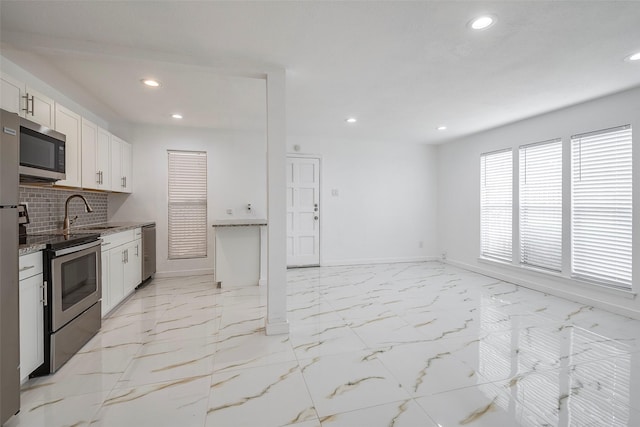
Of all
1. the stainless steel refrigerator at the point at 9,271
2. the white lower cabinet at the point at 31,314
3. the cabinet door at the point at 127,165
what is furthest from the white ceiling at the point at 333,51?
the white lower cabinet at the point at 31,314

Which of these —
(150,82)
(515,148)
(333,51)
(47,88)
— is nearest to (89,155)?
(47,88)

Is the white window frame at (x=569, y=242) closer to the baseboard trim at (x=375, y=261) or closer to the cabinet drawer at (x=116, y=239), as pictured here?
the baseboard trim at (x=375, y=261)

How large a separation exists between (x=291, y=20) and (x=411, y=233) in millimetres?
4944

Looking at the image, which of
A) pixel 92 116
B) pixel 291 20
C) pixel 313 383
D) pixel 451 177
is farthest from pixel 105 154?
pixel 451 177

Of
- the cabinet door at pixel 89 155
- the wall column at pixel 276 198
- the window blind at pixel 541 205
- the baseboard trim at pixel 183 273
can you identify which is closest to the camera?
the wall column at pixel 276 198

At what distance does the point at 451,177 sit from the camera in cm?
586

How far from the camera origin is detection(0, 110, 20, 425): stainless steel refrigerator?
1.52 meters

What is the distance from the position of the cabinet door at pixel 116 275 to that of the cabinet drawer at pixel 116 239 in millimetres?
62

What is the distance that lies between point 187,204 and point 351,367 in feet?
13.0

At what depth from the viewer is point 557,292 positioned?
3.88 metres

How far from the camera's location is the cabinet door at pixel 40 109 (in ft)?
7.84

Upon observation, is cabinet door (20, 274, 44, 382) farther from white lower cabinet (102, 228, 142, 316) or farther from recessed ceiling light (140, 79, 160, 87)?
recessed ceiling light (140, 79, 160, 87)

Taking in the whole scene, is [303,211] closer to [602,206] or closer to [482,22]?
[482,22]

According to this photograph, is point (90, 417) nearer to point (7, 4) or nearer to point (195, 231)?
point (7, 4)
